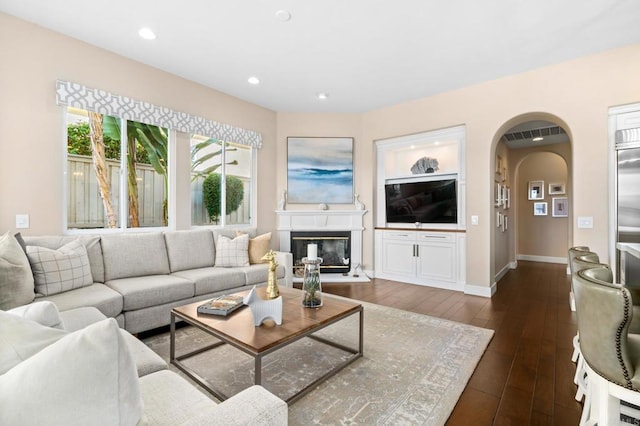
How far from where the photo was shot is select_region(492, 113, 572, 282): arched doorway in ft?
19.8

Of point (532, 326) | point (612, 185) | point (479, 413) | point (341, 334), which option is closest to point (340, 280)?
point (341, 334)

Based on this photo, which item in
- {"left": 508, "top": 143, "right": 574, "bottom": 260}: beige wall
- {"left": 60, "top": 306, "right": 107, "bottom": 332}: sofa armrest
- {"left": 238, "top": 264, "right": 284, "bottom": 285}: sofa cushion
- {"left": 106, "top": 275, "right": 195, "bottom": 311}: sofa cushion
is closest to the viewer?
{"left": 60, "top": 306, "right": 107, "bottom": 332}: sofa armrest

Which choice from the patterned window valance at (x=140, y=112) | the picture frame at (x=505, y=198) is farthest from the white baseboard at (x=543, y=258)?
the patterned window valance at (x=140, y=112)

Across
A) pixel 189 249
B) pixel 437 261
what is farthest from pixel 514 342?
pixel 189 249

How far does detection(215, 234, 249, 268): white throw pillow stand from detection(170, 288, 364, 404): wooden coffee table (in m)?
1.32

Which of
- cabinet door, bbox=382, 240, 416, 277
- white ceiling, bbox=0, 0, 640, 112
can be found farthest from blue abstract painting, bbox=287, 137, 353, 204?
white ceiling, bbox=0, 0, 640, 112

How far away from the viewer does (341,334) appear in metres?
2.87

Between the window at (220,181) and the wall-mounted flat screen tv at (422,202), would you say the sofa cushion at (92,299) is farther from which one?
the wall-mounted flat screen tv at (422,202)

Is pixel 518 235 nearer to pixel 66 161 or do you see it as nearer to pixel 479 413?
pixel 479 413

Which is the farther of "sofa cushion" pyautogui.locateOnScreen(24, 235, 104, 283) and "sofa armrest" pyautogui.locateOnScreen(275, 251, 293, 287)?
"sofa armrest" pyautogui.locateOnScreen(275, 251, 293, 287)

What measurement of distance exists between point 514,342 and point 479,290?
1635 millimetres

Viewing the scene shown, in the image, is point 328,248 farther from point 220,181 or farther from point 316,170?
point 220,181

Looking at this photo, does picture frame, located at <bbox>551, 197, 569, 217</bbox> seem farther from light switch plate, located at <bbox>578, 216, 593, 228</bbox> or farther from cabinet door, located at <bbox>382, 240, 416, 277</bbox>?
cabinet door, located at <bbox>382, 240, 416, 277</bbox>

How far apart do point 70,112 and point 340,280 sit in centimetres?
429
